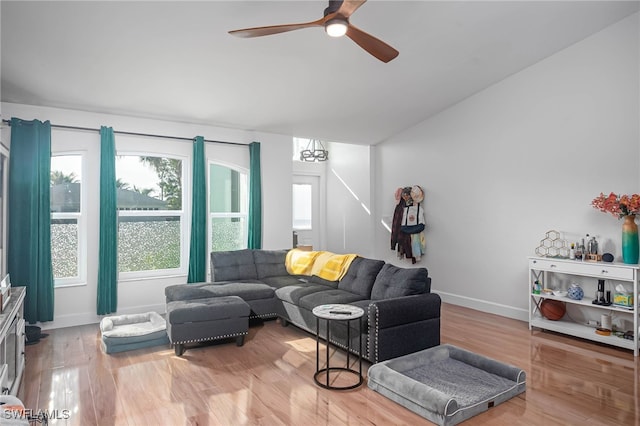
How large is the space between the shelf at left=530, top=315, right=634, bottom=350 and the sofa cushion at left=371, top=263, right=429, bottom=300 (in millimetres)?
1735

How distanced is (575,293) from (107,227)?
5415 millimetres

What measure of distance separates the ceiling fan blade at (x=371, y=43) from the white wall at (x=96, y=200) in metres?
3.30

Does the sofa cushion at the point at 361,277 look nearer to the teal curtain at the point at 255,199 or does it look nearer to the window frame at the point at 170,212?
the teal curtain at the point at 255,199

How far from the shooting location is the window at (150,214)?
5.22 metres

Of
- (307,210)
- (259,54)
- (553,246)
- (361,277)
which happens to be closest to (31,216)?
(259,54)

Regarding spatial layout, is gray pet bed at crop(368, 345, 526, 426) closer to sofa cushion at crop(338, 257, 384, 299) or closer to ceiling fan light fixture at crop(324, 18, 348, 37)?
sofa cushion at crop(338, 257, 384, 299)

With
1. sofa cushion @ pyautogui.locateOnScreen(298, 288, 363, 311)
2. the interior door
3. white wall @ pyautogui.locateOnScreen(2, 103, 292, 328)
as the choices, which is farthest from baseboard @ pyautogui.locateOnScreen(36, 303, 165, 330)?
the interior door

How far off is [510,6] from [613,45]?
1.40 meters

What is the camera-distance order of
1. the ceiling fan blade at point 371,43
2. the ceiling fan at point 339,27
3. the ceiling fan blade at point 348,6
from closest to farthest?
the ceiling fan blade at point 348,6, the ceiling fan at point 339,27, the ceiling fan blade at point 371,43

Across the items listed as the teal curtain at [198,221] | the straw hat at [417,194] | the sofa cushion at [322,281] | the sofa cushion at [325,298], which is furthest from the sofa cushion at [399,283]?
the teal curtain at [198,221]

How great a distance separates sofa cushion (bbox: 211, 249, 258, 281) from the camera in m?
5.15

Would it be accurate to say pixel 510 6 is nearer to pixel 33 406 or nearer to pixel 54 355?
pixel 33 406

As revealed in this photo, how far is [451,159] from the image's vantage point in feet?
19.6

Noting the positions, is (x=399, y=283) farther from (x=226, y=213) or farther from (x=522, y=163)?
(x=226, y=213)
